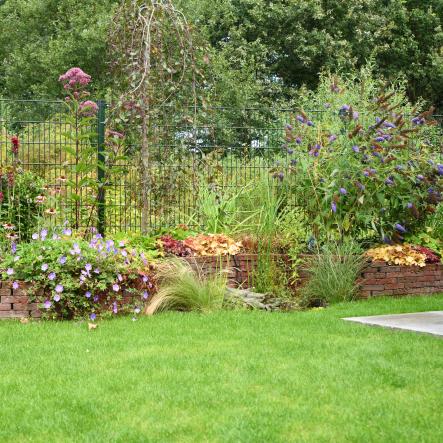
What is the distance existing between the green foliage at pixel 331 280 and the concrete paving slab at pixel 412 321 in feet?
3.61

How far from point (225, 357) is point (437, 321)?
2197mm

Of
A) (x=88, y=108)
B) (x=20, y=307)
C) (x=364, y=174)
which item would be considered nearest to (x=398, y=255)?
(x=364, y=174)

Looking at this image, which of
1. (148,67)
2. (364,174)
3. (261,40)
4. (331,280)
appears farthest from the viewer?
(261,40)

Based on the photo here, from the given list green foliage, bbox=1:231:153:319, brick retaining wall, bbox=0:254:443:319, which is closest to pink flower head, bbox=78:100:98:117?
green foliage, bbox=1:231:153:319

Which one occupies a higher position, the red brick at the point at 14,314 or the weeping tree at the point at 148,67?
the weeping tree at the point at 148,67

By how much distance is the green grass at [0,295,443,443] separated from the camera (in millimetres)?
3506

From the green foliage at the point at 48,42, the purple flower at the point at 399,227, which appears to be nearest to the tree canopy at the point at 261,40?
the green foliage at the point at 48,42

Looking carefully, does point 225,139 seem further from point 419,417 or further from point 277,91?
point 277,91

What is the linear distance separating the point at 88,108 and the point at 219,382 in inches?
193

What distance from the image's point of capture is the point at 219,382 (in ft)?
14.1

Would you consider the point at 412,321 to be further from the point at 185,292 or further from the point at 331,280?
the point at 185,292

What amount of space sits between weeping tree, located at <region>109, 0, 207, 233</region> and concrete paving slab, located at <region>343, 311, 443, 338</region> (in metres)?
2.94

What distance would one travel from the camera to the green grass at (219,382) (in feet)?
11.5

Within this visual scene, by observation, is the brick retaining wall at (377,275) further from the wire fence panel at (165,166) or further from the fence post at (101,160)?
the fence post at (101,160)
